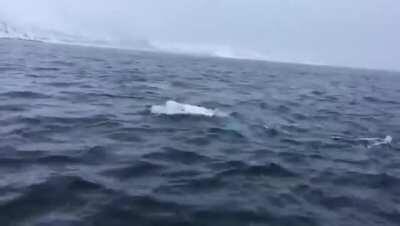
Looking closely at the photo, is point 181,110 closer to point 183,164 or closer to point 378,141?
point 183,164

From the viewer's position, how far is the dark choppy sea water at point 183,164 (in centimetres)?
910

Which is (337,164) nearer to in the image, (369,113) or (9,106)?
(9,106)

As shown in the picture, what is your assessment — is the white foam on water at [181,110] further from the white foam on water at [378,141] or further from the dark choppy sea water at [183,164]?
the white foam on water at [378,141]

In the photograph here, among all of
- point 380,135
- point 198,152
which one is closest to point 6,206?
point 198,152

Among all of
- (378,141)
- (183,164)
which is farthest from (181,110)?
(378,141)

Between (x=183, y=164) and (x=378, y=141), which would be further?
(x=378, y=141)

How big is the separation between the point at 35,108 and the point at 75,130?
3.72m

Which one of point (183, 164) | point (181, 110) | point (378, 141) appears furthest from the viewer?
point (181, 110)

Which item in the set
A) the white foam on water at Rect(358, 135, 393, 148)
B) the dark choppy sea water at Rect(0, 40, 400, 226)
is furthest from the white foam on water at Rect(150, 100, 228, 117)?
the white foam on water at Rect(358, 135, 393, 148)

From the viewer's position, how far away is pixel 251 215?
30.1ft

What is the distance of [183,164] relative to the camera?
1238 cm

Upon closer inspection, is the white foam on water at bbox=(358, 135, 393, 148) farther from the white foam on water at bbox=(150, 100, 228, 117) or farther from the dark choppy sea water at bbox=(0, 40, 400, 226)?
the white foam on water at bbox=(150, 100, 228, 117)

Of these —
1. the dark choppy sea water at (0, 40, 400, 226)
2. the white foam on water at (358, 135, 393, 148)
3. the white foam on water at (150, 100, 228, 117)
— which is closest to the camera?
the dark choppy sea water at (0, 40, 400, 226)

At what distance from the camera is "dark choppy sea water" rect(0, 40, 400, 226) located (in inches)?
358
